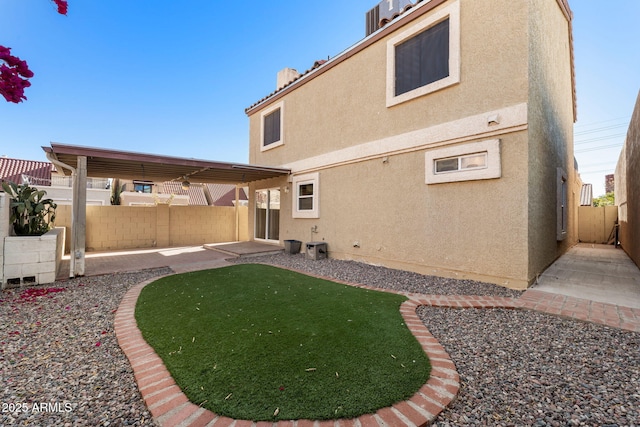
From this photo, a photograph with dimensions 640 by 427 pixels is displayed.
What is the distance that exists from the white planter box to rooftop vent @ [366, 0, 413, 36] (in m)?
11.4

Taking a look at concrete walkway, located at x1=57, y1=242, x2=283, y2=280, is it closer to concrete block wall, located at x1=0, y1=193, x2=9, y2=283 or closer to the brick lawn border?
concrete block wall, located at x1=0, y1=193, x2=9, y2=283

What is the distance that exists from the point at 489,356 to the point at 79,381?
4645mm

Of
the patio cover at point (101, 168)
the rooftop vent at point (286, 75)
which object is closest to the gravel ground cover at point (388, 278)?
the patio cover at point (101, 168)

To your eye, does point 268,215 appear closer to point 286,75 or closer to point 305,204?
point 305,204

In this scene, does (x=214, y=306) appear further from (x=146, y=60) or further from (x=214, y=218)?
(x=146, y=60)

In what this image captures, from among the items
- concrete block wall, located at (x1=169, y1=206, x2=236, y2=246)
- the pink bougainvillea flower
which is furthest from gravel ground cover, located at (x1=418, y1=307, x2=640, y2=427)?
concrete block wall, located at (x1=169, y1=206, x2=236, y2=246)

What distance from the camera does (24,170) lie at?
21922mm

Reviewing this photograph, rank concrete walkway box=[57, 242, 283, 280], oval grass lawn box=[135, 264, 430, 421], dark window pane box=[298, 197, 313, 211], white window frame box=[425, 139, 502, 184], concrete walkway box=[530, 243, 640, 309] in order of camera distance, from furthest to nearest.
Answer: dark window pane box=[298, 197, 313, 211], concrete walkway box=[57, 242, 283, 280], white window frame box=[425, 139, 502, 184], concrete walkway box=[530, 243, 640, 309], oval grass lawn box=[135, 264, 430, 421]

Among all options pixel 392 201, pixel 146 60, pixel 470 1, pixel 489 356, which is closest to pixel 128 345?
pixel 489 356

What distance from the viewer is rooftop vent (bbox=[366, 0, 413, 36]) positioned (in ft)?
30.7

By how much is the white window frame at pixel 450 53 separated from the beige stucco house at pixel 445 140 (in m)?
0.03

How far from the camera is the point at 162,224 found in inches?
536

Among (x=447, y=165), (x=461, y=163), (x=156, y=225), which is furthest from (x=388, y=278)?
(x=156, y=225)

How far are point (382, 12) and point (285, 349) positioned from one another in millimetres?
11413
